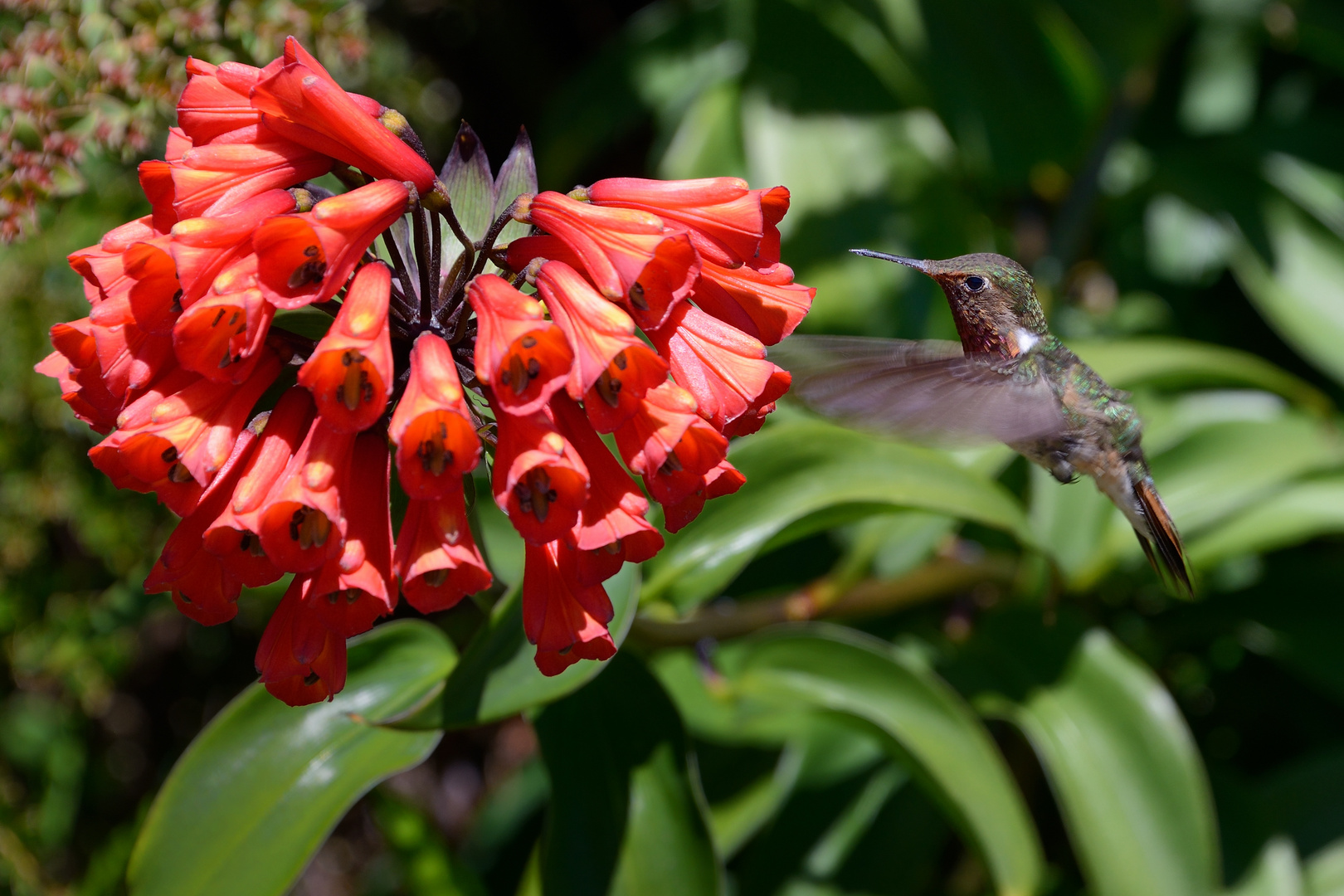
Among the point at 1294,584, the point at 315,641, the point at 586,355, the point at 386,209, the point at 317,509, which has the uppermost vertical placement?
the point at 386,209

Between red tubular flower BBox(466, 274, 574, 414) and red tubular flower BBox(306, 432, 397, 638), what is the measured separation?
0.58ft

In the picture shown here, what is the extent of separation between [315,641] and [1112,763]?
57.3 inches

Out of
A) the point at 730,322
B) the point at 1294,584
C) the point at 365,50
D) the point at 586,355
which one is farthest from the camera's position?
the point at 1294,584

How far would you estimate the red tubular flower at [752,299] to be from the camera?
107cm

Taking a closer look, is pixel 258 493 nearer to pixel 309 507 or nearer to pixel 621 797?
pixel 309 507

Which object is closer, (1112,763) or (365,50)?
(365,50)

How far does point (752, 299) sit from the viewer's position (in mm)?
1080

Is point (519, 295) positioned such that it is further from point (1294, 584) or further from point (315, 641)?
point (1294, 584)

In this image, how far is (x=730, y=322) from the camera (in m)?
1.07

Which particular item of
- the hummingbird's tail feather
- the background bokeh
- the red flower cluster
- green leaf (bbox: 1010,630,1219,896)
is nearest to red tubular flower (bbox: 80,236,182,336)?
the red flower cluster

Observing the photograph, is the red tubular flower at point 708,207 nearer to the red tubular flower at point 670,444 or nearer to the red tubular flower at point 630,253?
the red tubular flower at point 630,253

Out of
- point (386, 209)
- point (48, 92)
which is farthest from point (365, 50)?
point (386, 209)

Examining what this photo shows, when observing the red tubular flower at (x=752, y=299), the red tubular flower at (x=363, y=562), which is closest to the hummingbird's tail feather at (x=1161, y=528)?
the red tubular flower at (x=752, y=299)

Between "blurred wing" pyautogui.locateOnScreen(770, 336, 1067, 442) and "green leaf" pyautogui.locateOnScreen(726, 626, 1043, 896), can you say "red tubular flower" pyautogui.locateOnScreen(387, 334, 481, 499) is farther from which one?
"green leaf" pyautogui.locateOnScreen(726, 626, 1043, 896)
